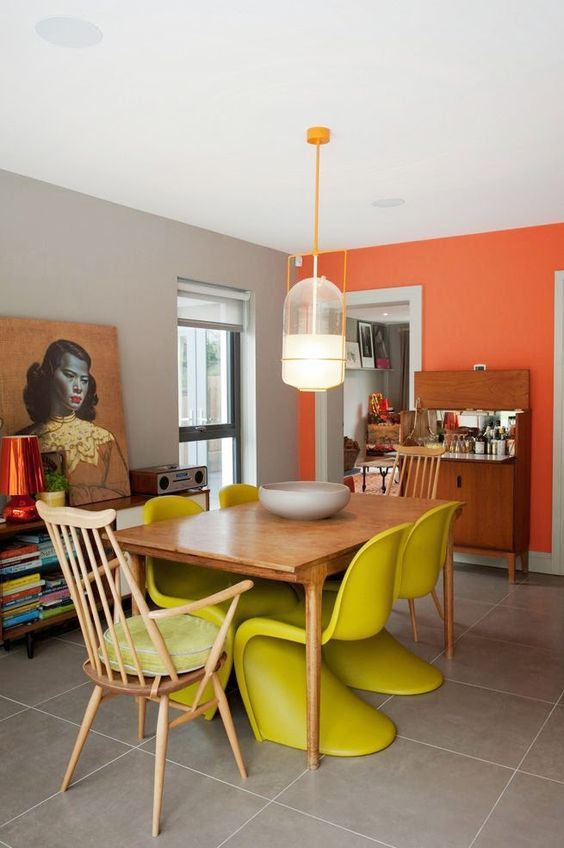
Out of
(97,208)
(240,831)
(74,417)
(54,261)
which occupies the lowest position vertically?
(240,831)

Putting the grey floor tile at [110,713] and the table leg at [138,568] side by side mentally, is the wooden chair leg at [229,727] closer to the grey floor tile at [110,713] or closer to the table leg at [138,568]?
the grey floor tile at [110,713]

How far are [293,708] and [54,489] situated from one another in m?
1.88

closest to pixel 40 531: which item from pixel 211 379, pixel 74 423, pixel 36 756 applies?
pixel 74 423

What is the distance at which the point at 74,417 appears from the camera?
14.2 ft

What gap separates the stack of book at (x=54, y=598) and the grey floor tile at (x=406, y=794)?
186cm

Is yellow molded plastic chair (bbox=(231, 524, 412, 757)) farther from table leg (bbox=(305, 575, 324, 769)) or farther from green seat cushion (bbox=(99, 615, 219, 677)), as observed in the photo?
green seat cushion (bbox=(99, 615, 219, 677))

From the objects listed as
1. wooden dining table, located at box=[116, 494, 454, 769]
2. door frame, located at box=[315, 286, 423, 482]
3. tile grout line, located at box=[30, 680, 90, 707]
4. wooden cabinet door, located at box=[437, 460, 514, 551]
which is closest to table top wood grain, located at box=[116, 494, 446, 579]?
wooden dining table, located at box=[116, 494, 454, 769]

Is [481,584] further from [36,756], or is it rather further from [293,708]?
[36,756]

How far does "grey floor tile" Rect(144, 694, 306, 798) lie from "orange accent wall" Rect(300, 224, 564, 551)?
3.31 meters

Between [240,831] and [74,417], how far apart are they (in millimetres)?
2686

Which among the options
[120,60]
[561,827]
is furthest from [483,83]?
[561,827]

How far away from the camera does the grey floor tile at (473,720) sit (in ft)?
9.11

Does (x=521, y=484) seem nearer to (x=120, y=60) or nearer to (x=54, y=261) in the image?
(x=54, y=261)

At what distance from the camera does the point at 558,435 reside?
5.29 m
